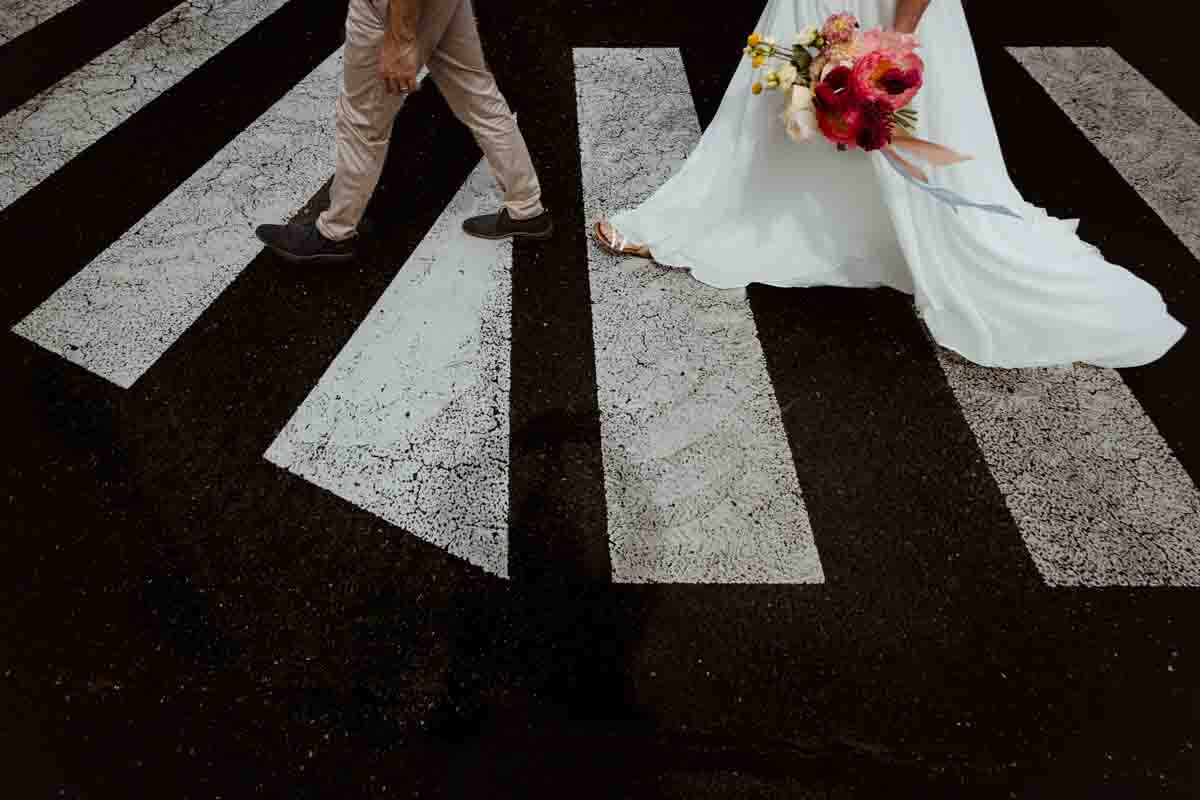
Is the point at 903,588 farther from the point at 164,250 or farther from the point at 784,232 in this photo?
the point at 164,250

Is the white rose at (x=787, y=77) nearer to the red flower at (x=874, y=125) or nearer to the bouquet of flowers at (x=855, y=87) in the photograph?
the bouquet of flowers at (x=855, y=87)

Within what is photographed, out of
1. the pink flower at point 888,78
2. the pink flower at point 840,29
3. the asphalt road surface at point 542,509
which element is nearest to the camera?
the asphalt road surface at point 542,509

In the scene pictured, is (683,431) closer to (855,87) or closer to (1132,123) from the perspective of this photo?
(855,87)

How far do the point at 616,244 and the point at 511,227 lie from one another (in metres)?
0.42

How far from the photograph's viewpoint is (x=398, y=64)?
97.0 inches

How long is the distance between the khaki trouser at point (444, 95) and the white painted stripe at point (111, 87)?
4.67 ft

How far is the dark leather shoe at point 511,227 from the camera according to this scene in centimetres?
322

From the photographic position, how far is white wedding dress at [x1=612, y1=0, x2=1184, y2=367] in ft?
8.62

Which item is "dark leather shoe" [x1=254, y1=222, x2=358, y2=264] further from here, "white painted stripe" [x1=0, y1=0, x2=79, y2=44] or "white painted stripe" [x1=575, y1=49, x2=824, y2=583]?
"white painted stripe" [x1=0, y1=0, x2=79, y2=44]

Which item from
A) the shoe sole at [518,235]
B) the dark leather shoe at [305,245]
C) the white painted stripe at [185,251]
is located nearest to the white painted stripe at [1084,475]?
the shoe sole at [518,235]

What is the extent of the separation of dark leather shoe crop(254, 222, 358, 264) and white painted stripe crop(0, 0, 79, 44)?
238 cm

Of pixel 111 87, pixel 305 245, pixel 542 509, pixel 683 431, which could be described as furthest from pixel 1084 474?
pixel 111 87

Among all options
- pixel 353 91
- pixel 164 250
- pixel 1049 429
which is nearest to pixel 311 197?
pixel 164 250

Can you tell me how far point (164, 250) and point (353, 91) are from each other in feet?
3.60
